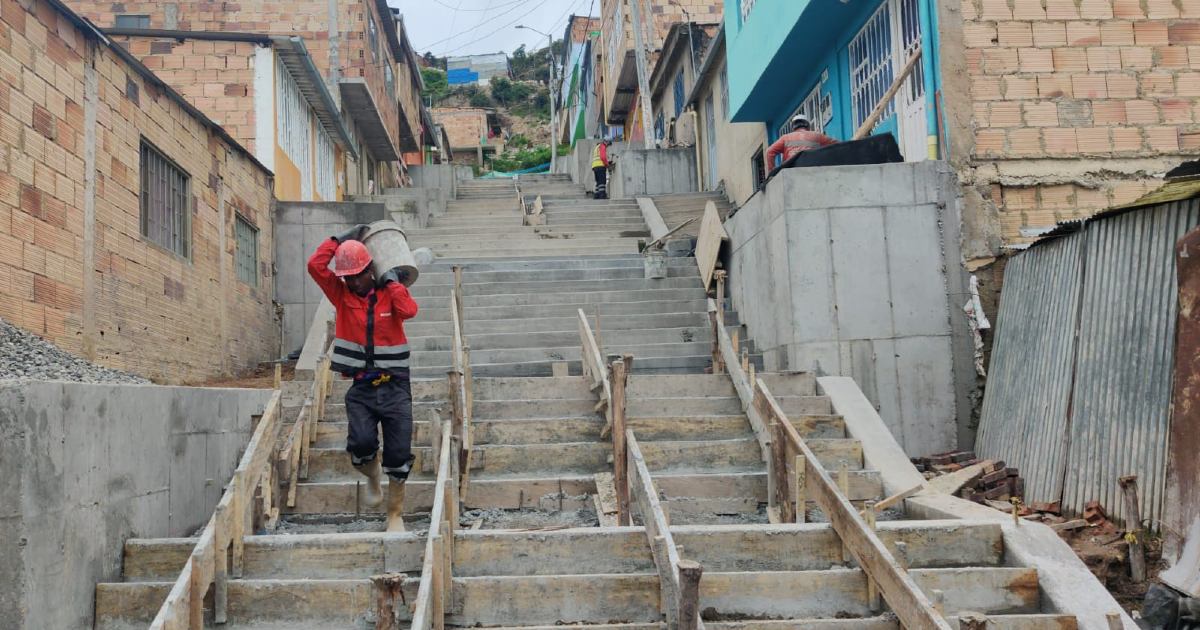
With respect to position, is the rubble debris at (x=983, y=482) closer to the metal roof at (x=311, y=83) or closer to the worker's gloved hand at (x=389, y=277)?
the worker's gloved hand at (x=389, y=277)

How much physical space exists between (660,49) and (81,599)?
81.7ft

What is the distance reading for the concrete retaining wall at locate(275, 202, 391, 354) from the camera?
47.4 feet

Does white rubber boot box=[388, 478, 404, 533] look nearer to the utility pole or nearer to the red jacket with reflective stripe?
the red jacket with reflective stripe

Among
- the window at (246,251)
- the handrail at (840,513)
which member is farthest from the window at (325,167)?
the handrail at (840,513)

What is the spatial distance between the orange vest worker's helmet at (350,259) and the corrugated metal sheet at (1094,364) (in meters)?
5.18

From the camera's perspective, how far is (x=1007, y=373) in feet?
26.8

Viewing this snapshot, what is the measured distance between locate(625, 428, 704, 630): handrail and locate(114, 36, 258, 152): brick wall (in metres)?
12.2

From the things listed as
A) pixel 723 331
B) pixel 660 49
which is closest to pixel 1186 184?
pixel 723 331

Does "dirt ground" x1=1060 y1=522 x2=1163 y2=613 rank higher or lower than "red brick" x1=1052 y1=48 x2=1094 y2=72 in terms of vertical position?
lower

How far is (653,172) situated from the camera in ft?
75.2

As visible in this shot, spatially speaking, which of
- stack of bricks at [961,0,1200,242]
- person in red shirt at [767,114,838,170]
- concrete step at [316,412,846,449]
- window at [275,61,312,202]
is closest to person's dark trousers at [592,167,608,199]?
window at [275,61,312,202]

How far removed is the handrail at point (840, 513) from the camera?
440 cm

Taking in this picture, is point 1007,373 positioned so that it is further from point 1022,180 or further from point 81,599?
point 81,599

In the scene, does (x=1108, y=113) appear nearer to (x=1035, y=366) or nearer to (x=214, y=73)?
(x=1035, y=366)
